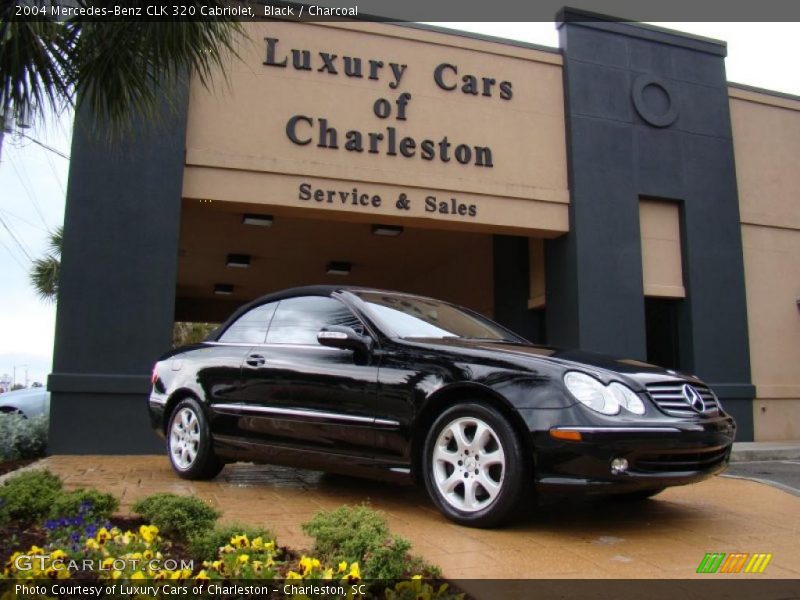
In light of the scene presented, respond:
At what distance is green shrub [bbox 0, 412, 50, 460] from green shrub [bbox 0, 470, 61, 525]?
401 centimetres

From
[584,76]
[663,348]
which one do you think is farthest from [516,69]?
[663,348]

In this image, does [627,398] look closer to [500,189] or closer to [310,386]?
[310,386]

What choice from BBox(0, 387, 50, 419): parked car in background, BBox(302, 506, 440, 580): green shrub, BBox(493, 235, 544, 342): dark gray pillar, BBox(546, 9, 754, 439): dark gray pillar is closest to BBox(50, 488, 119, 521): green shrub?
BBox(302, 506, 440, 580): green shrub

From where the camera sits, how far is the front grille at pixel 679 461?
12.2ft

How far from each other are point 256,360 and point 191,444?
102 cm

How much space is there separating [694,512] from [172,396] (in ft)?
13.0

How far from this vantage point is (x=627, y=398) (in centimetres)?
382

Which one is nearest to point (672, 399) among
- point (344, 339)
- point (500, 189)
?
point (344, 339)

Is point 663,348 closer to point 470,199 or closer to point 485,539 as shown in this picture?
point 470,199

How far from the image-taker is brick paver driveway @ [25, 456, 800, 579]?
3.24 metres

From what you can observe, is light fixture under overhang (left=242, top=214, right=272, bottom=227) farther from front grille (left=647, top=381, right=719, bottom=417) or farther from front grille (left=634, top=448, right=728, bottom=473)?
front grille (left=634, top=448, right=728, bottom=473)

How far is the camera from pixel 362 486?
5395 millimetres

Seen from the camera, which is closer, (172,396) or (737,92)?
Answer: (172,396)

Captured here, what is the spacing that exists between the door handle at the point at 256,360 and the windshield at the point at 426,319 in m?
0.83
